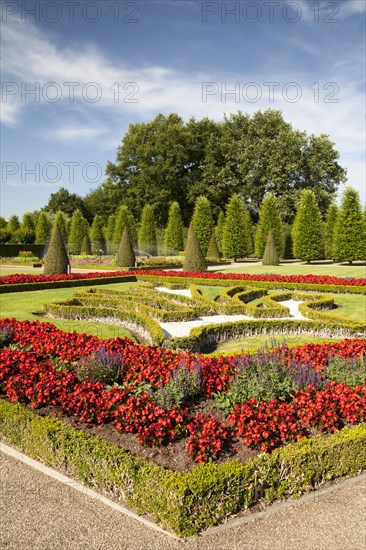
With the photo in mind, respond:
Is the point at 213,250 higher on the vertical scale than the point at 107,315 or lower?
higher

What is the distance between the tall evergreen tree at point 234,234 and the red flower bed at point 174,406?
3461 cm

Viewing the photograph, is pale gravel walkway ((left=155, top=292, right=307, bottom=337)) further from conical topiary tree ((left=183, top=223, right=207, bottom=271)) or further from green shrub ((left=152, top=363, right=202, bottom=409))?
conical topiary tree ((left=183, top=223, right=207, bottom=271))

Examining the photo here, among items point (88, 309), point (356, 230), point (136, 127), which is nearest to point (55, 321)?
point (88, 309)

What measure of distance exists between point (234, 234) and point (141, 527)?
38.1 meters

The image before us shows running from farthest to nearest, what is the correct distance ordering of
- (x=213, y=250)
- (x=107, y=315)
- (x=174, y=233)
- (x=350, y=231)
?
(x=174, y=233), (x=213, y=250), (x=350, y=231), (x=107, y=315)

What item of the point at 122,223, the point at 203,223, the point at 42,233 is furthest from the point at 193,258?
the point at 42,233

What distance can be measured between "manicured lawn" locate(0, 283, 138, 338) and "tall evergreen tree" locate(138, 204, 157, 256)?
2612cm

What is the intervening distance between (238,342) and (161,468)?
6228 mm

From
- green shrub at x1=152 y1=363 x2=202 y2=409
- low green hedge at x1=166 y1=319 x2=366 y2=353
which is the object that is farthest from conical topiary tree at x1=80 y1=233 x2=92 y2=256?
green shrub at x1=152 y1=363 x2=202 y2=409

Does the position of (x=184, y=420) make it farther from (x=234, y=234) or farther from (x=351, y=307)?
(x=234, y=234)

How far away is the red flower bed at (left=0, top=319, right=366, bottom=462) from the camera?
423 cm

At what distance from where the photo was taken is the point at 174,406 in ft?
14.8

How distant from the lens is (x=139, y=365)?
579 cm

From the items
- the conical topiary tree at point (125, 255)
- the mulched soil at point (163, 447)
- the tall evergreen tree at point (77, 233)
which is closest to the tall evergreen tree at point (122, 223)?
the tall evergreen tree at point (77, 233)
